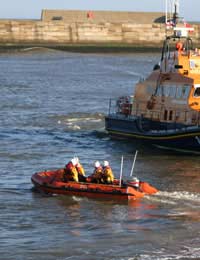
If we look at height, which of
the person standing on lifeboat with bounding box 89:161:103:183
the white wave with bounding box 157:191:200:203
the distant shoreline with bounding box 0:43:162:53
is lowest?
the distant shoreline with bounding box 0:43:162:53

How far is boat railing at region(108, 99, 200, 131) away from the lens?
29922 millimetres

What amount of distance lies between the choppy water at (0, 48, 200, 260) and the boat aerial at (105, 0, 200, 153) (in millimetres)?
557

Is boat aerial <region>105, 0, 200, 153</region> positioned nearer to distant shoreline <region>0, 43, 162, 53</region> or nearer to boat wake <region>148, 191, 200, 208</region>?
boat wake <region>148, 191, 200, 208</region>

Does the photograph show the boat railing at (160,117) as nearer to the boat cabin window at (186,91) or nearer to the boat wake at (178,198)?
the boat cabin window at (186,91)

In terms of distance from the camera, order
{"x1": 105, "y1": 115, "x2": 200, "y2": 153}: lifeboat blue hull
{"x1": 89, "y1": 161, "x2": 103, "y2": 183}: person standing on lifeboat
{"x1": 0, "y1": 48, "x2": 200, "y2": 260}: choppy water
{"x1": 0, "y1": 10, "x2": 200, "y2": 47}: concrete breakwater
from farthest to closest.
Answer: {"x1": 0, "y1": 10, "x2": 200, "y2": 47}: concrete breakwater, {"x1": 105, "y1": 115, "x2": 200, "y2": 153}: lifeboat blue hull, {"x1": 89, "y1": 161, "x2": 103, "y2": 183}: person standing on lifeboat, {"x1": 0, "y1": 48, "x2": 200, "y2": 260}: choppy water

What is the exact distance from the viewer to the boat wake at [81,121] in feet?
123

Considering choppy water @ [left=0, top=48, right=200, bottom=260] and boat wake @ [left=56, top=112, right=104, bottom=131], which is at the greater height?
choppy water @ [left=0, top=48, right=200, bottom=260]

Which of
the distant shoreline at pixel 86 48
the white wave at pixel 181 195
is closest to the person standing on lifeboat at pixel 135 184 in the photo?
the white wave at pixel 181 195

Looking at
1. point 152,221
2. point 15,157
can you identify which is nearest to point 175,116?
point 15,157

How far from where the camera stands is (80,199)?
75.4 ft

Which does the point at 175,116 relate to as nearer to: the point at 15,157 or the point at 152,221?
the point at 15,157

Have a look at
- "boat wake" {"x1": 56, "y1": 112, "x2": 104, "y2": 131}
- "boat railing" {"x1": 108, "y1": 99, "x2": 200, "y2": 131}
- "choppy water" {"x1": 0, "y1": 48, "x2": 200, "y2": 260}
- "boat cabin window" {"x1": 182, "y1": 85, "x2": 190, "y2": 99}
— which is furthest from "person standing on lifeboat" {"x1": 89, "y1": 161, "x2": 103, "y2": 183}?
"boat wake" {"x1": 56, "y1": 112, "x2": 104, "y2": 131}

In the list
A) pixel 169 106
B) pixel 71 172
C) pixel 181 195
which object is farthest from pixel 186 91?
pixel 71 172

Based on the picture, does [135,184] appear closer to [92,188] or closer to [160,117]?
[92,188]
